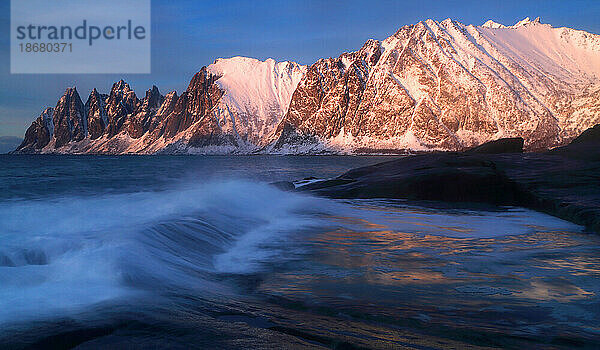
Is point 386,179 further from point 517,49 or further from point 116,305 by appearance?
point 517,49

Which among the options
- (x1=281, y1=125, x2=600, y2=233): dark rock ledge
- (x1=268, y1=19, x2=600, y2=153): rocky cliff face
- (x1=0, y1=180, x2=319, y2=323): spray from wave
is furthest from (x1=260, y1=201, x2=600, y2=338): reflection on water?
(x1=268, y1=19, x2=600, y2=153): rocky cliff face

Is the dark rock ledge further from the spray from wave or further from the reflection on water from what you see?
the spray from wave

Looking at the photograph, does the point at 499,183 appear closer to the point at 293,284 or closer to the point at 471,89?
the point at 293,284

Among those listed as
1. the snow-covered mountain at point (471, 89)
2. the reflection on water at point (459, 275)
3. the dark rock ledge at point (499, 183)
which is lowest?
the reflection on water at point (459, 275)

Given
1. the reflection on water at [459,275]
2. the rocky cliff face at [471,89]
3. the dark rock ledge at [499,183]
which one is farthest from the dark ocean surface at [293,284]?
the rocky cliff face at [471,89]

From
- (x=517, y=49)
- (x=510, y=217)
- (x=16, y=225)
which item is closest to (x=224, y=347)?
(x=16, y=225)

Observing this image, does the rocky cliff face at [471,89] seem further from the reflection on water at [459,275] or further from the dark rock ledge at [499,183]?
the reflection on water at [459,275]
